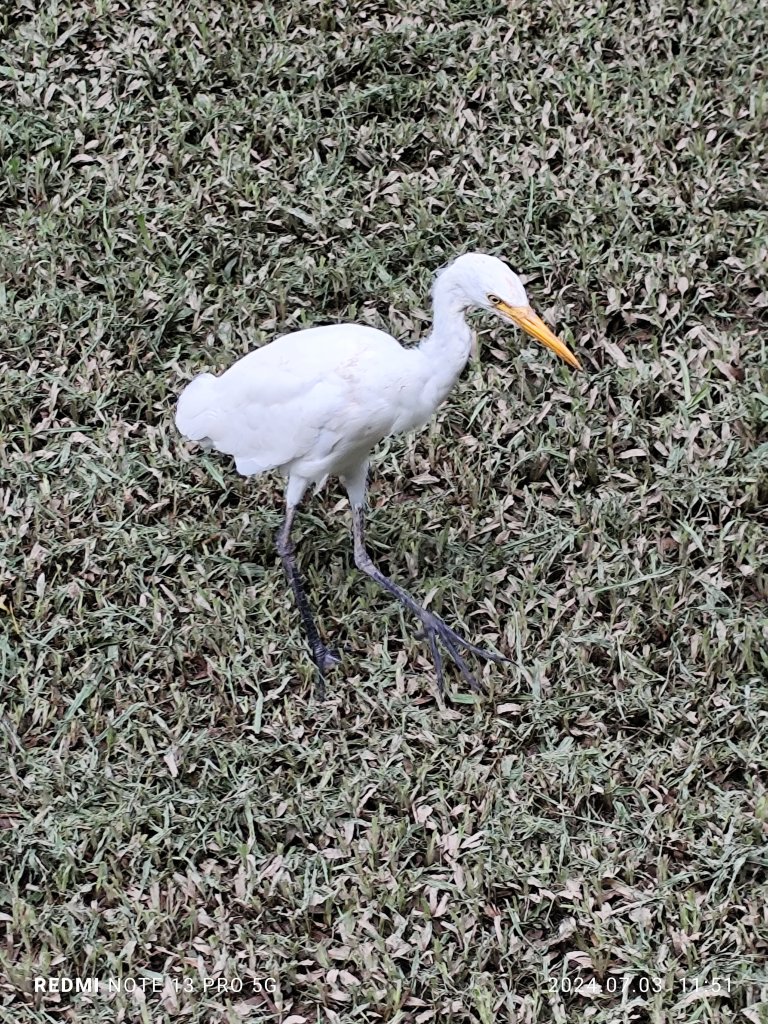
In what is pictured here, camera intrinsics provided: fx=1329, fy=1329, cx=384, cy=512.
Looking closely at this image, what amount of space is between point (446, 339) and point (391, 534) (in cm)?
84

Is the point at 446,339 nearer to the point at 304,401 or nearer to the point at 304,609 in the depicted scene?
the point at 304,401

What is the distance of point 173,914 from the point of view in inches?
126

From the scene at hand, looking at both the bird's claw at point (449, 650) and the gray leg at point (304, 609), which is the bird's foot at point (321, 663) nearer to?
the gray leg at point (304, 609)

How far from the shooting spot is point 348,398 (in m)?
3.56

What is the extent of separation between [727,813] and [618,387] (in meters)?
1.73

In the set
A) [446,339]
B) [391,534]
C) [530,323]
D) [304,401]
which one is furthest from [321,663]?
[530,323]

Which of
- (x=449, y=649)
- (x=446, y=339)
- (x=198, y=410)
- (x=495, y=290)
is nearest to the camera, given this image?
(x=495, y=290)

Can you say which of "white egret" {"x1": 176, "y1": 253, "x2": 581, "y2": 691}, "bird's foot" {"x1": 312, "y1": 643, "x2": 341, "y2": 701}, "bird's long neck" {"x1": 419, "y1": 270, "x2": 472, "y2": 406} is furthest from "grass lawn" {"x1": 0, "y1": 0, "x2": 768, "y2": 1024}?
"bird's long neck" {"x1": 419, "y1": 270, "x2": 472, "y2": 406}

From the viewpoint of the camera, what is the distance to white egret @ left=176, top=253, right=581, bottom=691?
353 centimetres

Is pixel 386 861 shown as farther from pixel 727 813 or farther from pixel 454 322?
pixel 454 322

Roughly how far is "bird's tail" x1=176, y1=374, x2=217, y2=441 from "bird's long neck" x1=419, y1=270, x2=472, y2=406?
69 cm

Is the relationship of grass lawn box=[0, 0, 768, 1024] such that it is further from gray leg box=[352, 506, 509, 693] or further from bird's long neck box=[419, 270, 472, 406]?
bird's long neck box=[419, 270, 472, 406]

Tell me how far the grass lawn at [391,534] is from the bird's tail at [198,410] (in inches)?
15.4

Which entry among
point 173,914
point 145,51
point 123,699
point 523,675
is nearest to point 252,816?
point 173,914
